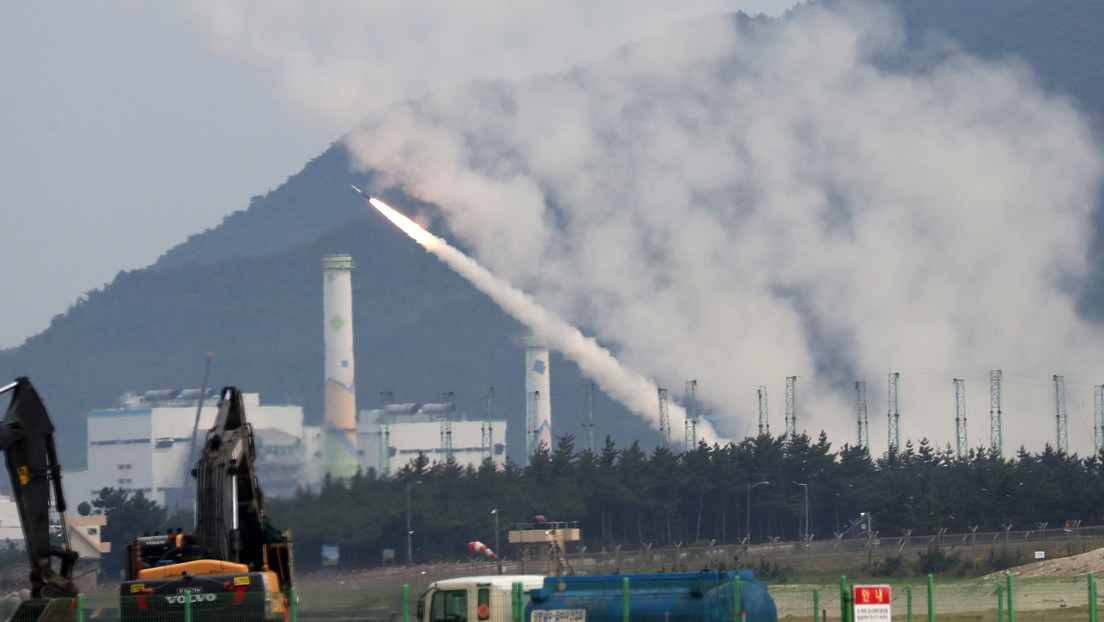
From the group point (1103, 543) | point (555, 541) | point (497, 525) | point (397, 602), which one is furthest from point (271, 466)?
point (397, 602)

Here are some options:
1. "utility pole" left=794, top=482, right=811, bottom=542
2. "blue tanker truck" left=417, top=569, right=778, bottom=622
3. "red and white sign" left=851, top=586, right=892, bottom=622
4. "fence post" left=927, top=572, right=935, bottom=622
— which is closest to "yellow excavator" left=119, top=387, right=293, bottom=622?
"blue tanker truck" left=417, top=569, right=778, bottom=622

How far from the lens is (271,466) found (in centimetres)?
12569

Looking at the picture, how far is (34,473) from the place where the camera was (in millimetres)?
35219

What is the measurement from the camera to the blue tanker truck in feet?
110

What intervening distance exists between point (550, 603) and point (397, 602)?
1537 centimetres

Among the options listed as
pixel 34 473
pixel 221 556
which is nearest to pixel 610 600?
pixel 221 556

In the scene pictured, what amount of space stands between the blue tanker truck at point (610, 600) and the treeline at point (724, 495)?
71939 millimetres

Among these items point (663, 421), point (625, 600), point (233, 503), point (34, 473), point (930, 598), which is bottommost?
point (930, 598)

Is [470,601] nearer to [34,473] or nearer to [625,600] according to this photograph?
[625,600]

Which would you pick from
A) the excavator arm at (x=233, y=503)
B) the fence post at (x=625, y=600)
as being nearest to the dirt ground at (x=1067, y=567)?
the fence post at (x=625, y=600)

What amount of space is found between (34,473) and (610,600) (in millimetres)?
13880

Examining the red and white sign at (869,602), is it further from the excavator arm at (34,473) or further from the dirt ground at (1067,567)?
the dirt ground at (1067,567)

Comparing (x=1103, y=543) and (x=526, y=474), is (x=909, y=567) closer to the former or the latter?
(x=1103, y=543)

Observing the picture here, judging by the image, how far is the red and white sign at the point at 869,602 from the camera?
98.4 feet
